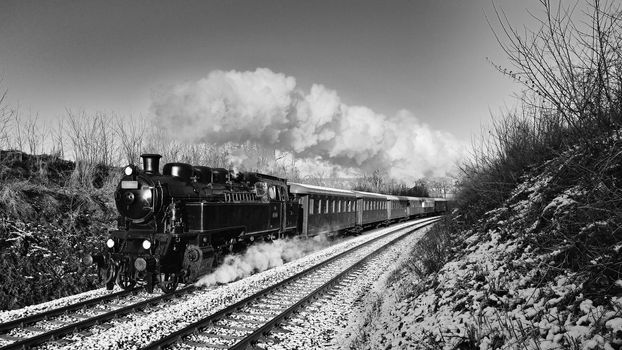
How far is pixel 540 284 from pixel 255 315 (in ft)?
15.3

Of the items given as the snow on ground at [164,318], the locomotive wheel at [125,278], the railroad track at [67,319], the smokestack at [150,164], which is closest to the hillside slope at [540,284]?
the snow on ground at [164,318]

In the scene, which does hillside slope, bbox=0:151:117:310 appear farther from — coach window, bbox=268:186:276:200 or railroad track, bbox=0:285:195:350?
coach window, bbox=268:186:276:200

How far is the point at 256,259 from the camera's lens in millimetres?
11430

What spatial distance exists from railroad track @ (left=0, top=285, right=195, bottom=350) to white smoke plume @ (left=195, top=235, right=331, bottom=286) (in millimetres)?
1525

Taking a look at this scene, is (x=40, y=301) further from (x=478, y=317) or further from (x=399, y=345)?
(x=478, y=317)

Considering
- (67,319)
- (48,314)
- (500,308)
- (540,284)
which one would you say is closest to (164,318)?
(67,319)

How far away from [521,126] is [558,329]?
6634 mm

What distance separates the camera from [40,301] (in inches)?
325

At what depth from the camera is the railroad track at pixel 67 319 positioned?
5695 mm

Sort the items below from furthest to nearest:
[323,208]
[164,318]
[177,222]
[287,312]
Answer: [323,208], [177,222], [287,312], [164,318]

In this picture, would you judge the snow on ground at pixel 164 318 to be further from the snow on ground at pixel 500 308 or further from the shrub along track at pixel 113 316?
the snow on ground at pixel 500 308

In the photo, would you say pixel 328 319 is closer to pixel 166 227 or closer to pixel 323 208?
pixel 166 227

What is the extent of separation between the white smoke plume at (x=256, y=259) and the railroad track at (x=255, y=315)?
158 centimetres

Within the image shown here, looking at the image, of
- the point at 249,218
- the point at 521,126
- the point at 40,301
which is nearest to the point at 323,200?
the point at 249,218
